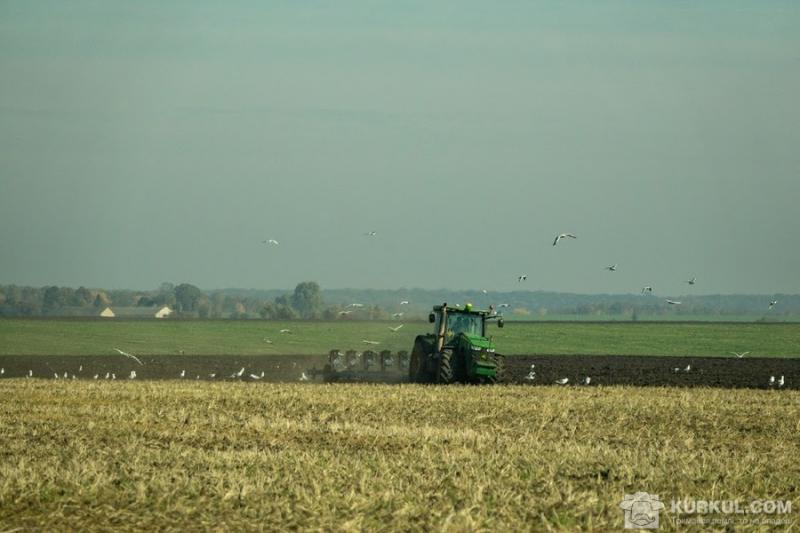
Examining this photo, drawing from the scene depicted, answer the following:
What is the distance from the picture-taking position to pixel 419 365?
37.7 m

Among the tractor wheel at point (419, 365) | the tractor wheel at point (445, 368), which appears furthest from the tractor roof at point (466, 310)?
the tractor wheel at point (419, 365)

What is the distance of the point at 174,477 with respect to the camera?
49.7ft

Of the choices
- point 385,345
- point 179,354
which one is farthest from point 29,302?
point 385,345

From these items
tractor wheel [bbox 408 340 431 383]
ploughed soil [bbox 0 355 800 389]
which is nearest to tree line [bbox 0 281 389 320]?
ploughed soil [bbox 0 355 800 389]

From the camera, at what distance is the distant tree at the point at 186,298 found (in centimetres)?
12900

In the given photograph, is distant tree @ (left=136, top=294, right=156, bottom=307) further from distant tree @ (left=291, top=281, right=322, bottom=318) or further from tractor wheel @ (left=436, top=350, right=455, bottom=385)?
tractor wheel @ (left=436, top=350, right=455, bottom=385)

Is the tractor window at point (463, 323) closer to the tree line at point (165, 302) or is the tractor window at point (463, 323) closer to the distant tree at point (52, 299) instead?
the tree line at point (165, 302)

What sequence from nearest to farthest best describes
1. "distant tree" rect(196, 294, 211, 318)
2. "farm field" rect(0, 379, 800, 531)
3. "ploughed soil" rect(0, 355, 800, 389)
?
"farm field" rect(0, 379, 800, 531) → "ploughed soil" rect(0, 355, 800, 389) → "distant tree" rect(196, 294, 211, 318)

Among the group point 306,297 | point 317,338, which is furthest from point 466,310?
point 306,297

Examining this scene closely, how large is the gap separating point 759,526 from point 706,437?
9064mm

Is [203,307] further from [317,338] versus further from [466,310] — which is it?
[466,310]

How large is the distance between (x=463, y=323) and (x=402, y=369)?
4827mm

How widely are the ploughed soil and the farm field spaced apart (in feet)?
42.1

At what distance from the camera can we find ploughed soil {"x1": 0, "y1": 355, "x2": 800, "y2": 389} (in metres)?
42.2
